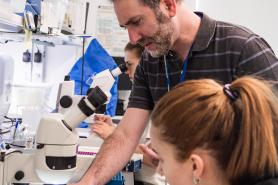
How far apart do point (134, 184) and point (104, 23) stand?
2.16 metres

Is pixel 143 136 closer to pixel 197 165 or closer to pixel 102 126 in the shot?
pixel 102 126

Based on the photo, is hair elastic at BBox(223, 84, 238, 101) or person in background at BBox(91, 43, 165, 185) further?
person in background at BBox(91, 43, 165, 185)

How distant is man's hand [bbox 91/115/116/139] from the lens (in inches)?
71.9

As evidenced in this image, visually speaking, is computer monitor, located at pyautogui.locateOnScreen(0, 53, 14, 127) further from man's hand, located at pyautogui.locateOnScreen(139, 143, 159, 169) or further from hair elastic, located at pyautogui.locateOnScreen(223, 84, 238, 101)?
hair elastic, located at pyautogui.locateOnScreen(223, 84, 238, 101)

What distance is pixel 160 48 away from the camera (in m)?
1.24

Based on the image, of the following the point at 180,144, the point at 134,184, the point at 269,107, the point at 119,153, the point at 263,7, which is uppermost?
the point at 263,7

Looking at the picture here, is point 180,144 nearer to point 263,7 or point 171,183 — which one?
point 171,183

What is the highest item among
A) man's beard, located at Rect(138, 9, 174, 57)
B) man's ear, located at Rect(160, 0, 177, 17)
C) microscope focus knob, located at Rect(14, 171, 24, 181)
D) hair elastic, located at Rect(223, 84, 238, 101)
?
man's ear, located at Rect(160, 0, 177, 17)

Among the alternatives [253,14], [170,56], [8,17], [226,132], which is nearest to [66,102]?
[8,17]

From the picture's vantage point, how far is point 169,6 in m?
1.22

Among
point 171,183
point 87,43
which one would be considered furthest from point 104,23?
point 171,183

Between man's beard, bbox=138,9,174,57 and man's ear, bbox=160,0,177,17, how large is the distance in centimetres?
2

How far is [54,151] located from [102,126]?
84cm

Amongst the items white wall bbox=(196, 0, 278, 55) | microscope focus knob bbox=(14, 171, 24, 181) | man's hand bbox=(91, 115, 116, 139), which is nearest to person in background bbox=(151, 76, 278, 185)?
microscope focus knob bbox=(14, 171, 24, 181)
